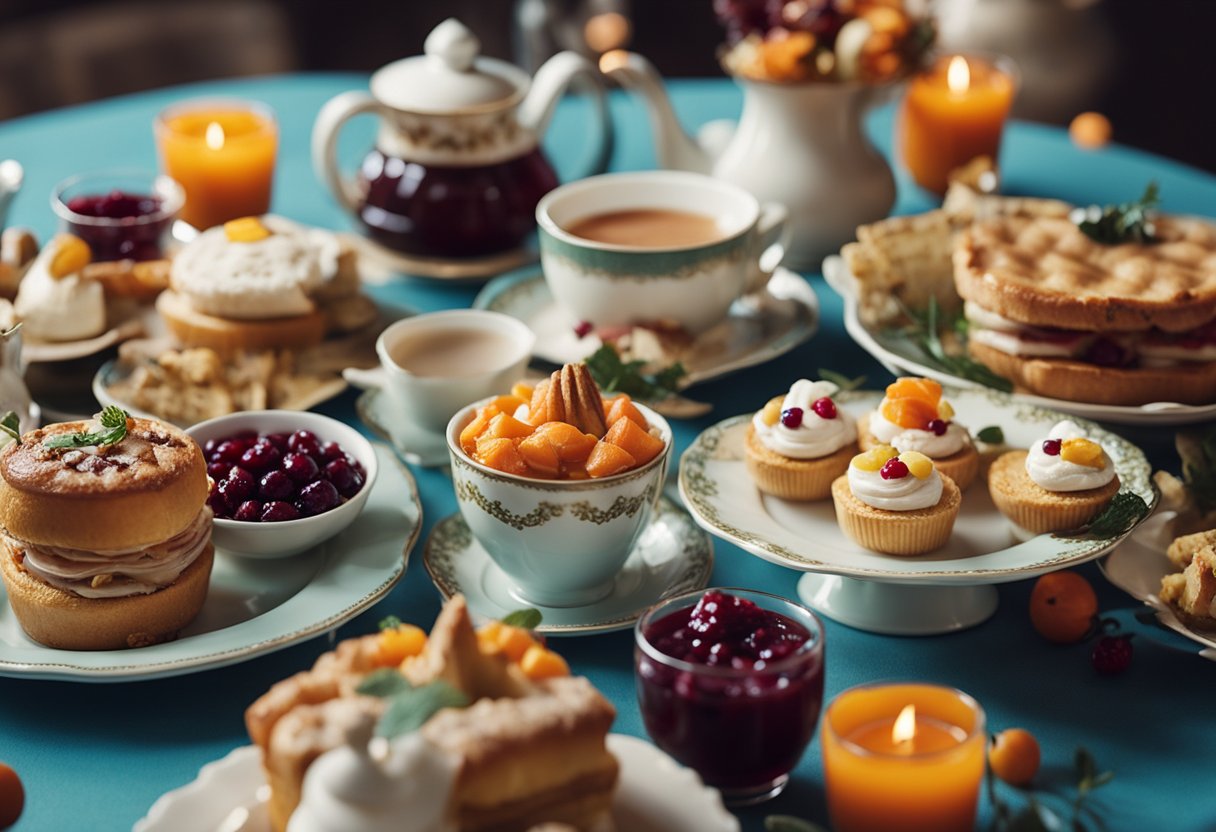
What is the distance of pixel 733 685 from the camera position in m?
1.42

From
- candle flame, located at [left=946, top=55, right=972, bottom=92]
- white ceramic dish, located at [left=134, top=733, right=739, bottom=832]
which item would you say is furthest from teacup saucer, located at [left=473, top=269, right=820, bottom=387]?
white ceramic dish, located at [left=134, top=733, right=739, bottom=832]

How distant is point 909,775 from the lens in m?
1.33

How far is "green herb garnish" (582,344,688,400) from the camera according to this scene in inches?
85.4

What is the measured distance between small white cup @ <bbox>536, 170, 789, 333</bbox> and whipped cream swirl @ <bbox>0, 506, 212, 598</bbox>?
34.3 inches

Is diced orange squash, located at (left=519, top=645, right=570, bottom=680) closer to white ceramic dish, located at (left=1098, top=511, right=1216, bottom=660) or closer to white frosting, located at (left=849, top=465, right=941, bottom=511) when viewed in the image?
white frosting, located at (left=849, top=465, right=941, bottom=511)

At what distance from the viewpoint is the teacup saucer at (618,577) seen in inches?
68.8

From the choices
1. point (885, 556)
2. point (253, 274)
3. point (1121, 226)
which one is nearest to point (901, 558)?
point (885, 556)

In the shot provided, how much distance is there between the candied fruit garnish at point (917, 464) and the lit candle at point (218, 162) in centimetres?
158

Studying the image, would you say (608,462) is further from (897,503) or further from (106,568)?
(106,568)

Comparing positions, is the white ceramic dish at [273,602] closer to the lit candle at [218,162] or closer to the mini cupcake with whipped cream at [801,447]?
the mini cupcake with whipped cream at [801,447]

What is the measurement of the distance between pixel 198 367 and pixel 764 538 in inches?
37.4

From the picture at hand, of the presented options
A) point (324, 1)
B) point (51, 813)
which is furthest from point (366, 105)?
point (324, 1)

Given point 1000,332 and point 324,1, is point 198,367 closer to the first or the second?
point 1000,332

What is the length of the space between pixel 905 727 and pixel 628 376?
0.91m
